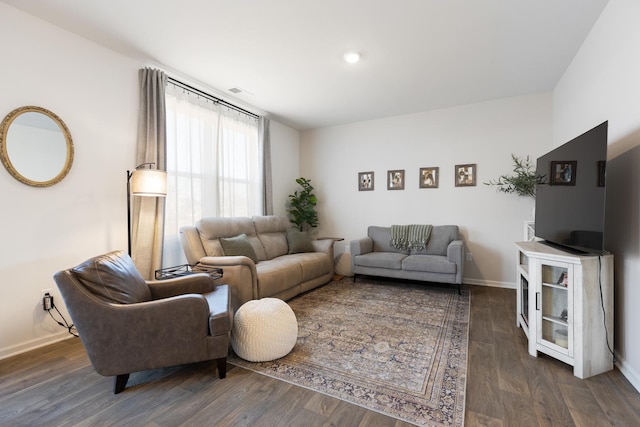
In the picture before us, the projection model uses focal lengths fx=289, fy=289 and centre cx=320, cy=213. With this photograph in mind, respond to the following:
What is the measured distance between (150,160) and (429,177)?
12.4 ft

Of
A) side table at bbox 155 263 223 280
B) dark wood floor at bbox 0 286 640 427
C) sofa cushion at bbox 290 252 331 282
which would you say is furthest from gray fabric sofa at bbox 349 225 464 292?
side table at bbox 155 263 223 280

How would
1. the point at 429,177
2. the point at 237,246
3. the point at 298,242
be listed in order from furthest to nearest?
the point at 429,177 → the point at 298,242 → the point at 237,246

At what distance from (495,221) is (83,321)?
15.0 feet

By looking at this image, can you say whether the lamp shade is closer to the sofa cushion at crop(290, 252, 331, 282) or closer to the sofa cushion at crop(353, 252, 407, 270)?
the sofa cushion at crop(290, 252, 331, 282)

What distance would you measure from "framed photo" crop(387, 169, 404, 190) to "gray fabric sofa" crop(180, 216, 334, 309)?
1427 mm

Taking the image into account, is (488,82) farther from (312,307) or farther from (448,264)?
(312,307)

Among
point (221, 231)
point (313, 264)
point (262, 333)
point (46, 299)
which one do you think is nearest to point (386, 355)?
point (262, 333)

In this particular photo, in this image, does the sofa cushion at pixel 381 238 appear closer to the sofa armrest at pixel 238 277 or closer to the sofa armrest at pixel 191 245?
the sofa armrest at pixel 238 277

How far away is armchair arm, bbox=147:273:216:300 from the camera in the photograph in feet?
7.50

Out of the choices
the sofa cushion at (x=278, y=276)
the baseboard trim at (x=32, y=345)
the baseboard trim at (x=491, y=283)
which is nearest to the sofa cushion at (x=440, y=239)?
the baseboard trim at (x=491, y=283)

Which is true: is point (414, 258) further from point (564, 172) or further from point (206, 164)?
point (206, 164)

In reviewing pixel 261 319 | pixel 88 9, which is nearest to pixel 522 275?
pixel 261 319

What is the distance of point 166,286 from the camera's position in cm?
231

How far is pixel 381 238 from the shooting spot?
15.2 ft
